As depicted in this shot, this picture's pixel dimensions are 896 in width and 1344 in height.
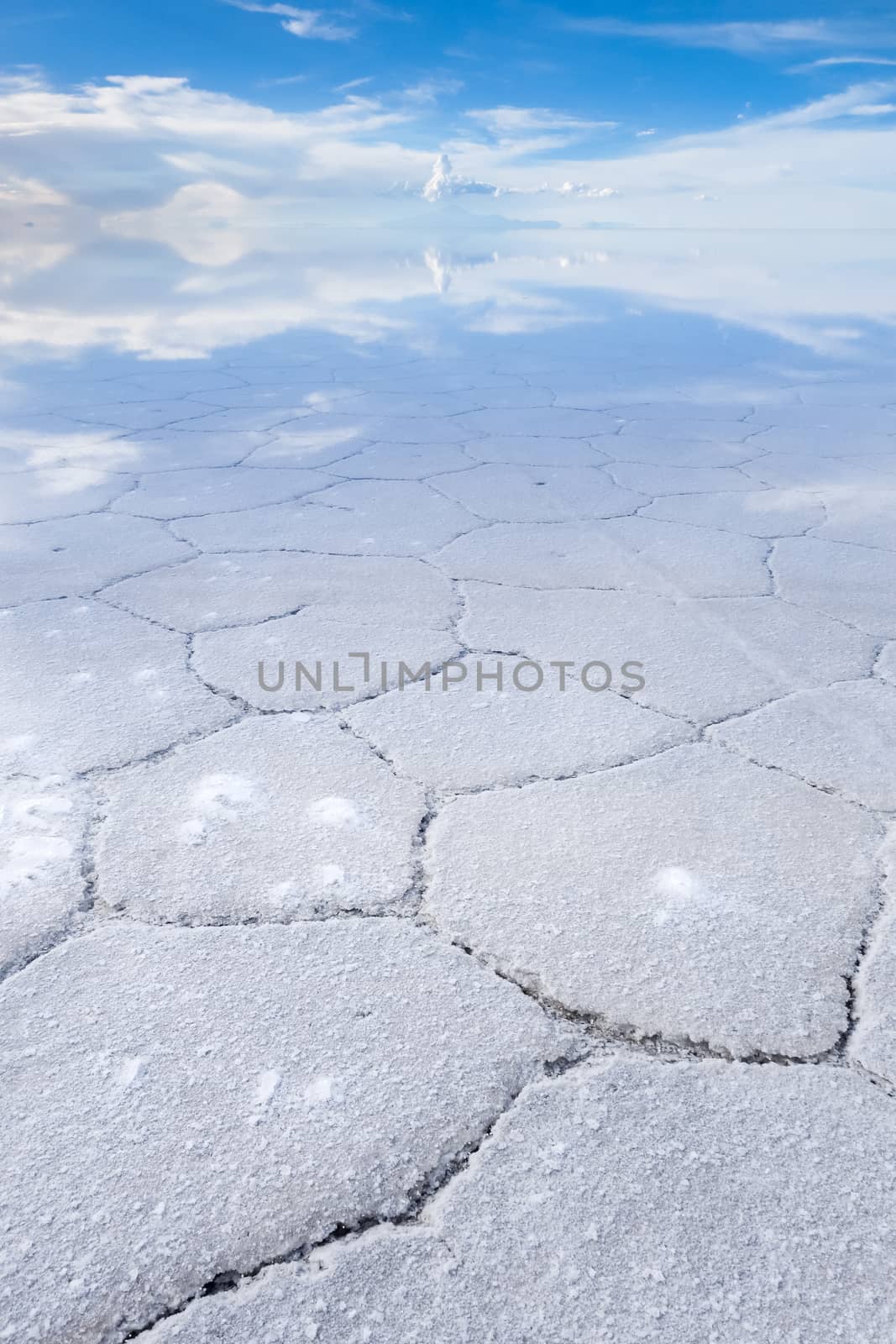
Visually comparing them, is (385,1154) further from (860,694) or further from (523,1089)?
(860,694)

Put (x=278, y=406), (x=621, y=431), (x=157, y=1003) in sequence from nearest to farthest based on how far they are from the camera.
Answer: (x=157, y=1003), (x=621, y=431), (x=278, y=406)

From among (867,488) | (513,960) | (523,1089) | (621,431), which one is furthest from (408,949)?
(621,431)

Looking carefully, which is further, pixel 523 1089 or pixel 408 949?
pixel 408 949

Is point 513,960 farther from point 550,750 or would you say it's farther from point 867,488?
point 867,488

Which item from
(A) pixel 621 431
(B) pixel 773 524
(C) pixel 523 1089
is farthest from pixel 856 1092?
(A) pixel 621 431

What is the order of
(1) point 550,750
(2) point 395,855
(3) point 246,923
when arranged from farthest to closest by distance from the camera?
(1) point 550,750 → (2) point 395,855 → (3) point 246,923

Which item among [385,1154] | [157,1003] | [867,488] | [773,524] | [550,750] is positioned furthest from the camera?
[867,488]
